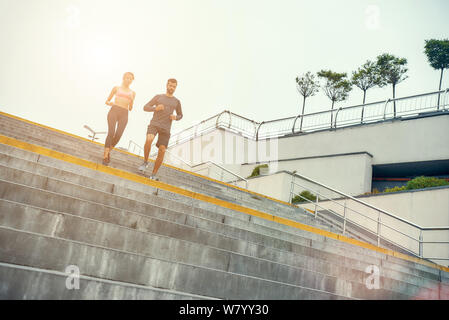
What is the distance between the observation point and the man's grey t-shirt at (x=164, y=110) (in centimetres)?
671

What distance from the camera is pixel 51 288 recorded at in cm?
240

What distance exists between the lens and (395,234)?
34.2 ft

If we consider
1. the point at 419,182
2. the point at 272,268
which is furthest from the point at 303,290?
the point at 419,182

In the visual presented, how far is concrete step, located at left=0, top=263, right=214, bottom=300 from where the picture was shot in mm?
2301

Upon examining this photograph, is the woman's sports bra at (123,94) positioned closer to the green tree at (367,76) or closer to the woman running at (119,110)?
the woman running at (119,110)

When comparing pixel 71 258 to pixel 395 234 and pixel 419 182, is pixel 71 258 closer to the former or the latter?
pixel 395 234

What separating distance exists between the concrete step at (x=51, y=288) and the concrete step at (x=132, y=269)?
1.01 feet

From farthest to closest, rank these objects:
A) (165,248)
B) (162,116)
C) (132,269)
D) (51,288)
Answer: (162,116) < (165,248) < (132,269) < (51,288)

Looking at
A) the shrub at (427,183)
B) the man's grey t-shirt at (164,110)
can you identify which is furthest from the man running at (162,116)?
the shrub at (427,183)

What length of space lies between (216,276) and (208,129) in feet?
62.0

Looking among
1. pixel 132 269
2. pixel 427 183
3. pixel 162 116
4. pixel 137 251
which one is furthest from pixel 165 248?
pixel 427 183

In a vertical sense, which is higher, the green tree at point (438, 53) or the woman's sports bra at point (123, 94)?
the green tree at point (438, 53)

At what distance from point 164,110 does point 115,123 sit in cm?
91

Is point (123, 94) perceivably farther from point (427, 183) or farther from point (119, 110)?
point (427, 183)
